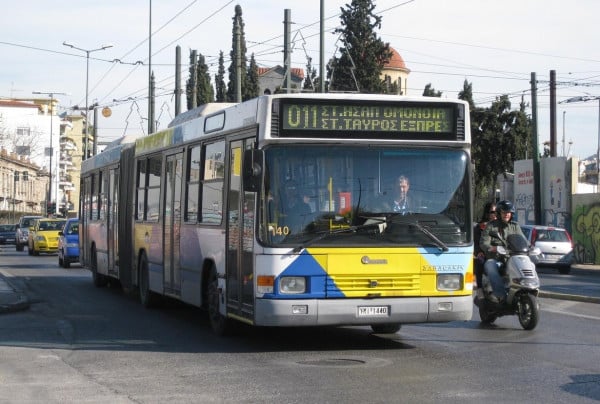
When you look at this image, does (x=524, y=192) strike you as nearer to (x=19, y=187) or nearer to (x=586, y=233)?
(x=586, y=233)

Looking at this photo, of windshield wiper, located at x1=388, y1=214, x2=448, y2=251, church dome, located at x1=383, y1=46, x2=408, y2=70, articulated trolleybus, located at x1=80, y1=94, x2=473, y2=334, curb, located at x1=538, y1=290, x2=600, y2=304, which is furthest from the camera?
church dome, located at x1=383, y1=46, x2=408, y2=70

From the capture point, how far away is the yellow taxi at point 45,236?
4675 centimetres

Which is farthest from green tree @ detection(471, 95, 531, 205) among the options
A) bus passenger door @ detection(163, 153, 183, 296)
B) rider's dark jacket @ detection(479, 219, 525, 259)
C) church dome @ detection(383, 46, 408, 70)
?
church dome @ detection(383, 46, 408, 70)

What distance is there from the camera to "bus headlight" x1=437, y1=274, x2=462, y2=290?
12203 mm

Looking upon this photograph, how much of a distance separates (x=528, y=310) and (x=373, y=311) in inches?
123

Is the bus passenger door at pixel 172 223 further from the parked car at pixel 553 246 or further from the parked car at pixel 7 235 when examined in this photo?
the parked car at pixel 7 235

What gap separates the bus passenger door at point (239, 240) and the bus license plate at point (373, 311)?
4.07ft

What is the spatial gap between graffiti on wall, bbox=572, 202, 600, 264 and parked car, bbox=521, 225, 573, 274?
7.06 metres

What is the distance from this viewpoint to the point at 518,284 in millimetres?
14078

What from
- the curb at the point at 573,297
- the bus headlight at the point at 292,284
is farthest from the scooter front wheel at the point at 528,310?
the curb at the point at 573,297

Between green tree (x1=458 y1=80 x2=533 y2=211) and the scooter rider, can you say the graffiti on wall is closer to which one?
green tree (x1=458 y1=80 x2=533 y2=211)

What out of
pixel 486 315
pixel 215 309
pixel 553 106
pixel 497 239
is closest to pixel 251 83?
pixel 553 106

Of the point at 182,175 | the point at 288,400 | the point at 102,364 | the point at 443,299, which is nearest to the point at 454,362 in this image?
the point at 443,299

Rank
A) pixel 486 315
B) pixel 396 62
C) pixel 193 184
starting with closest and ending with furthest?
pixel 193 184, pixel 486 315, pixel 396 62
